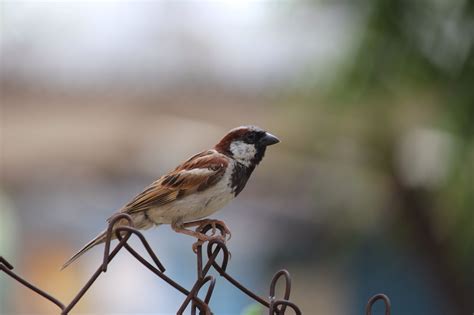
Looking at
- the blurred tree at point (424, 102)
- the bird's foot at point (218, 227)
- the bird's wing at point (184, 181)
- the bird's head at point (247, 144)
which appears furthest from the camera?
the blurred tree at point (424, 102)

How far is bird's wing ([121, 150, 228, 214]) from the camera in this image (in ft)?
6.64

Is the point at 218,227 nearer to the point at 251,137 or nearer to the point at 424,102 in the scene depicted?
the point at 251,137

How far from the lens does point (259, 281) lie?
5262mm

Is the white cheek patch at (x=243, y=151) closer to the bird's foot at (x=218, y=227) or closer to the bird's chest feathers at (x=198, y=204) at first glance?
the bird's chest feathers at (x=198, y=204)

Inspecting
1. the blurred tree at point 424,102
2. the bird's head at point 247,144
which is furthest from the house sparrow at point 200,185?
the blurred tree at point 424,102

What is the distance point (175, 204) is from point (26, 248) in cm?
387

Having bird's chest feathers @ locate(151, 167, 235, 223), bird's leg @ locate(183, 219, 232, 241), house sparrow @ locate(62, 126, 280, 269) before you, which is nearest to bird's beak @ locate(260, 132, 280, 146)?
house sparrow @ locate(62, 126, 280, 269)

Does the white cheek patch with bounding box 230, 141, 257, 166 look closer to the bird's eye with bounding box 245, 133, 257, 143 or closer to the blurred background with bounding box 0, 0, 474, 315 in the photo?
the bird's eye with bounding box 245, 133, 257, 143

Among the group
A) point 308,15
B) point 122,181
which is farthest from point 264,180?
point 308,15

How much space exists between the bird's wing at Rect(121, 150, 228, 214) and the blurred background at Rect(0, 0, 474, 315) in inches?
92.9

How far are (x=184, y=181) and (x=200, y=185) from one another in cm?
4

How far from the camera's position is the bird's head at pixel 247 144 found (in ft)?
6.98

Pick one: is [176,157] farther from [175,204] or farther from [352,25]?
[175,204]

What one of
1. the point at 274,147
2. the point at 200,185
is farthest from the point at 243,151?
the point at 274,147
